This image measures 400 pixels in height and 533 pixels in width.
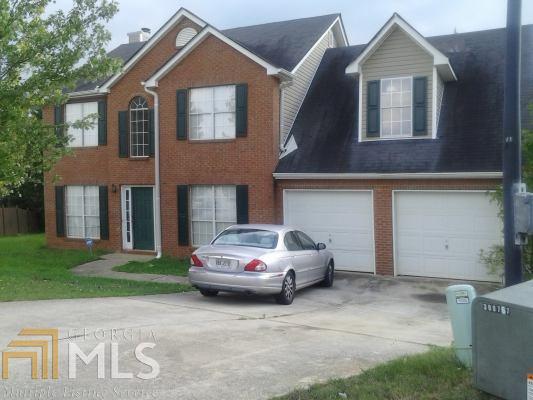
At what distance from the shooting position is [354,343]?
7.68 metres

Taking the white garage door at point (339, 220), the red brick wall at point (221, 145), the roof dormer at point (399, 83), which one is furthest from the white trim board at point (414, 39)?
the white garage door at point (339, 220)

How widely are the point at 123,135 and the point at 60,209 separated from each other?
138 inches

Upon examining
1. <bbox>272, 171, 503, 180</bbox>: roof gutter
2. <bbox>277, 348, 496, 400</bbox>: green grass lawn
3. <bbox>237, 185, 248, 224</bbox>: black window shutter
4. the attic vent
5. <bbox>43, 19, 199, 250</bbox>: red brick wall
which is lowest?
<bbox>277, 348, 496, 400</bbox>: green grass lawn

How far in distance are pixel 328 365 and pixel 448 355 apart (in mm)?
1281


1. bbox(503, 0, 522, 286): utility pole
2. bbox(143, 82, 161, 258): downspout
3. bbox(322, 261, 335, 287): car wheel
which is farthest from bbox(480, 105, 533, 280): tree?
bbox(143, 82, 161, 258): downspout

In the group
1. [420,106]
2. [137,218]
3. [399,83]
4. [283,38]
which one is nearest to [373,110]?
[399,83]

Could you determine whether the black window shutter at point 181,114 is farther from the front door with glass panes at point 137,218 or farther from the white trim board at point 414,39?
the white trim board at point 414,39

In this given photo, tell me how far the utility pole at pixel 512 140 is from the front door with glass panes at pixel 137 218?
512 inches

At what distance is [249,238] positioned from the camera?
11320 millimetres

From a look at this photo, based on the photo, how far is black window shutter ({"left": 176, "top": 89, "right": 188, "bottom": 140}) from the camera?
16.8 meters

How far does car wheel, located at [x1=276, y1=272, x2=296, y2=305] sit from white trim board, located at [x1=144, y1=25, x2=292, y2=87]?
6.37 metres

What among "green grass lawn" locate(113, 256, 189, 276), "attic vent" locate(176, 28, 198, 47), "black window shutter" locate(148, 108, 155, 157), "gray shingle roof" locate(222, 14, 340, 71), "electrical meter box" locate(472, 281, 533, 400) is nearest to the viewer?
"electrical meter box" locate(472, 281, 533, 400)

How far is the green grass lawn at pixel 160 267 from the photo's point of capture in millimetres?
15053

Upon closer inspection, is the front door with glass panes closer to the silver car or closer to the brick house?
the brick house
